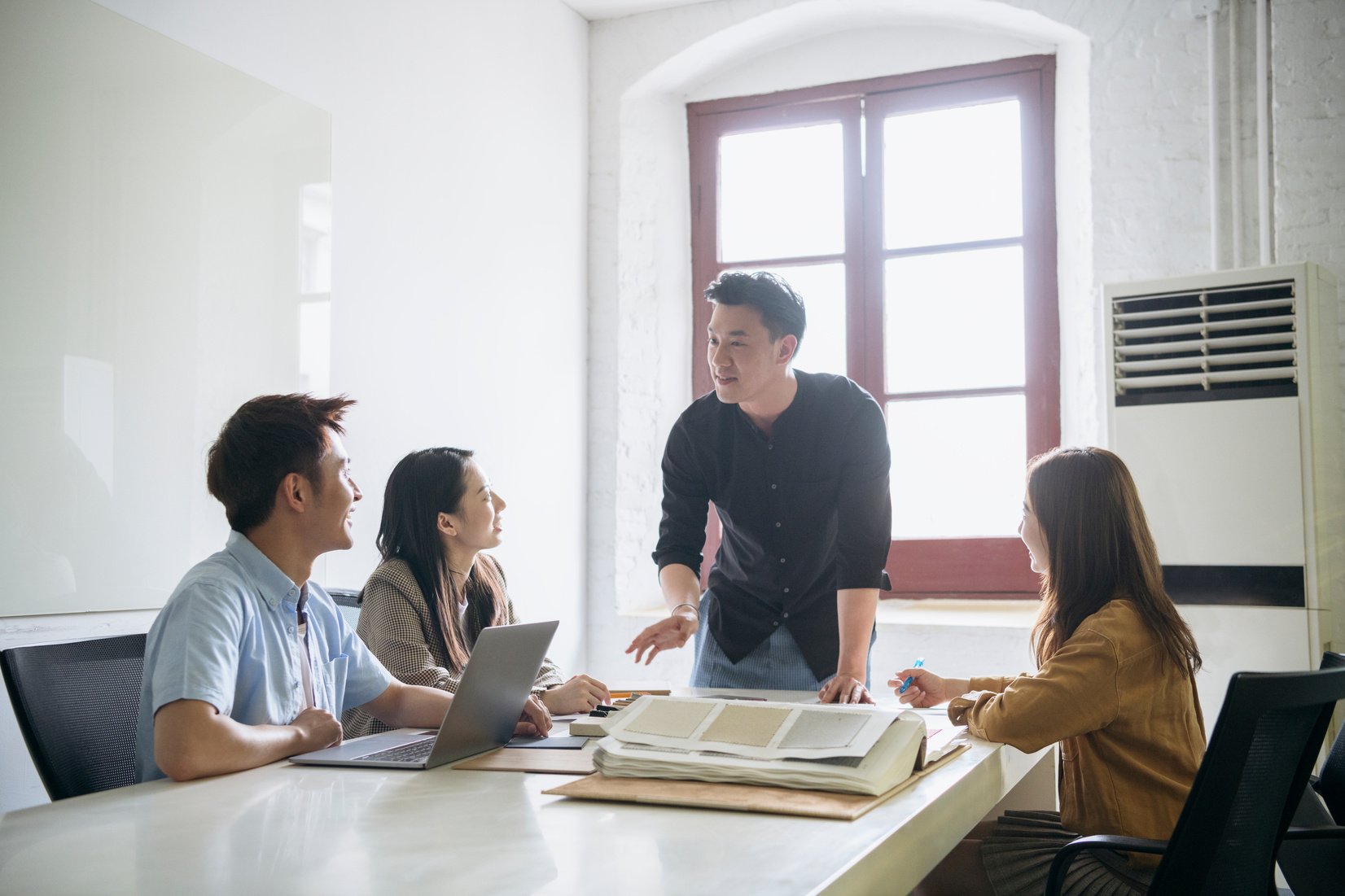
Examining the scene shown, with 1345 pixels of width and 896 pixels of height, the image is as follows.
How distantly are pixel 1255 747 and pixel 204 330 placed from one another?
218 cm

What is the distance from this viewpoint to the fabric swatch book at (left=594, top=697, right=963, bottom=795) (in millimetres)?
1281

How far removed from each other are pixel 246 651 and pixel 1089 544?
4.16 feet

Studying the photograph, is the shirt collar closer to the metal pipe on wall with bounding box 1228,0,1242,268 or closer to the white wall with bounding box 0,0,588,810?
the white wall with bounding box 0,0,588,810

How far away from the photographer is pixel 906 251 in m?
4.31

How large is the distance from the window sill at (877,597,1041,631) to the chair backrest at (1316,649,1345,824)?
5.29 ft

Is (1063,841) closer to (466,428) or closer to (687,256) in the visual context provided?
(466,428)

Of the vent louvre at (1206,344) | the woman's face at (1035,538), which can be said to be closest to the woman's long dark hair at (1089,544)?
the woman's face at (1035,538)

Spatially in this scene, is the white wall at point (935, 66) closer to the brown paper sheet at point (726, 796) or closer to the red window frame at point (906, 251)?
the red window frame at point (906, 251)

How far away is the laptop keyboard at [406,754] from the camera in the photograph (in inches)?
58.9

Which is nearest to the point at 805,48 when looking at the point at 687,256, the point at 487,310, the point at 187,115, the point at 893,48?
the point at 893,48

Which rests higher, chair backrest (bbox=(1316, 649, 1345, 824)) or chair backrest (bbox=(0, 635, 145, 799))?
chair backrest (bbox=(0, 635, 145, 799))

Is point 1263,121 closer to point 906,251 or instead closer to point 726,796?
point 906,251

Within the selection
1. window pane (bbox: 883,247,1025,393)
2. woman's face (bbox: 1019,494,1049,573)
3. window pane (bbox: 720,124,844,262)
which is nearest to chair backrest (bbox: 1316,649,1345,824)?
woman's face (bbox: 1019,494,1049,573)

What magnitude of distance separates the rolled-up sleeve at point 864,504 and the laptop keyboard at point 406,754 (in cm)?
104
